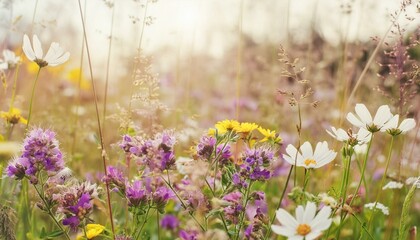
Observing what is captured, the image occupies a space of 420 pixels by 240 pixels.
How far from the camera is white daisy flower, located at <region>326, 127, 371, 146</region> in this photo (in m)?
1.61

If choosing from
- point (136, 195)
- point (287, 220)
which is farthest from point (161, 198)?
point (287, 220)

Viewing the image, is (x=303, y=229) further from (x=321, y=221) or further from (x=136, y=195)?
(x=136, y=195)

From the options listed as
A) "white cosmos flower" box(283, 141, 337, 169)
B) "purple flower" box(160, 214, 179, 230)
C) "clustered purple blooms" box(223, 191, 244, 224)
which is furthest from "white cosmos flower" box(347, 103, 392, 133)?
"purple flower" box(160, 214, 179, 230)

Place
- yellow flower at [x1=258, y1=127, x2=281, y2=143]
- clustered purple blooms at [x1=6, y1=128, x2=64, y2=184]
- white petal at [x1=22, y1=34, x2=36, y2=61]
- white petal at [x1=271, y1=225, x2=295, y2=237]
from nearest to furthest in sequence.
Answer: white petal at [x1=271, y1=225, x2=295, y2=237]
clustered purple blooms at [x1=6, y1=128, x2=64, y2=184]
yellow flower at [x1=258, y1=127, x2=281, y2=143]
white petal at [x1=22, y1=34, x2=36, y2=61]

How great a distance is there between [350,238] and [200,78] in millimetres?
5191

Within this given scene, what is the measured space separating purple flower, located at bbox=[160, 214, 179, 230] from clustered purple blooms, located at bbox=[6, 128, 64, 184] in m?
1.23

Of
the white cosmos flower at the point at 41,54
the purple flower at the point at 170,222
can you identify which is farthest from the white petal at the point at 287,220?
the purple flower at the point at 170,222

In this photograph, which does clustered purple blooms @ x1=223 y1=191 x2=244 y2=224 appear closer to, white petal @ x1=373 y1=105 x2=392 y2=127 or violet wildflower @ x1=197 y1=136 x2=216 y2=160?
violet wildflower @ x1=197 y1=136 x2=216 y2=160

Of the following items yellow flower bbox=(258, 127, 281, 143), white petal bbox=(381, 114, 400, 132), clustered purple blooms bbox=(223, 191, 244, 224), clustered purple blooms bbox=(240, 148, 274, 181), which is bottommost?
clustered purple blooms bbox=(223, 191, 244, 224)

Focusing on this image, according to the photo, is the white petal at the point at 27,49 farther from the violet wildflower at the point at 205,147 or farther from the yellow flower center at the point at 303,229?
the yellow flower center at the point at 303,229

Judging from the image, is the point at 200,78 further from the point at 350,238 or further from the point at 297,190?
the point at 297,190

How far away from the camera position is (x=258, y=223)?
1545 millimetres

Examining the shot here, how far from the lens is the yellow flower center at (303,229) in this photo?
4.20 ft

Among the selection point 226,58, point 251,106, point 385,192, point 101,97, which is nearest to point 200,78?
point 226,58
